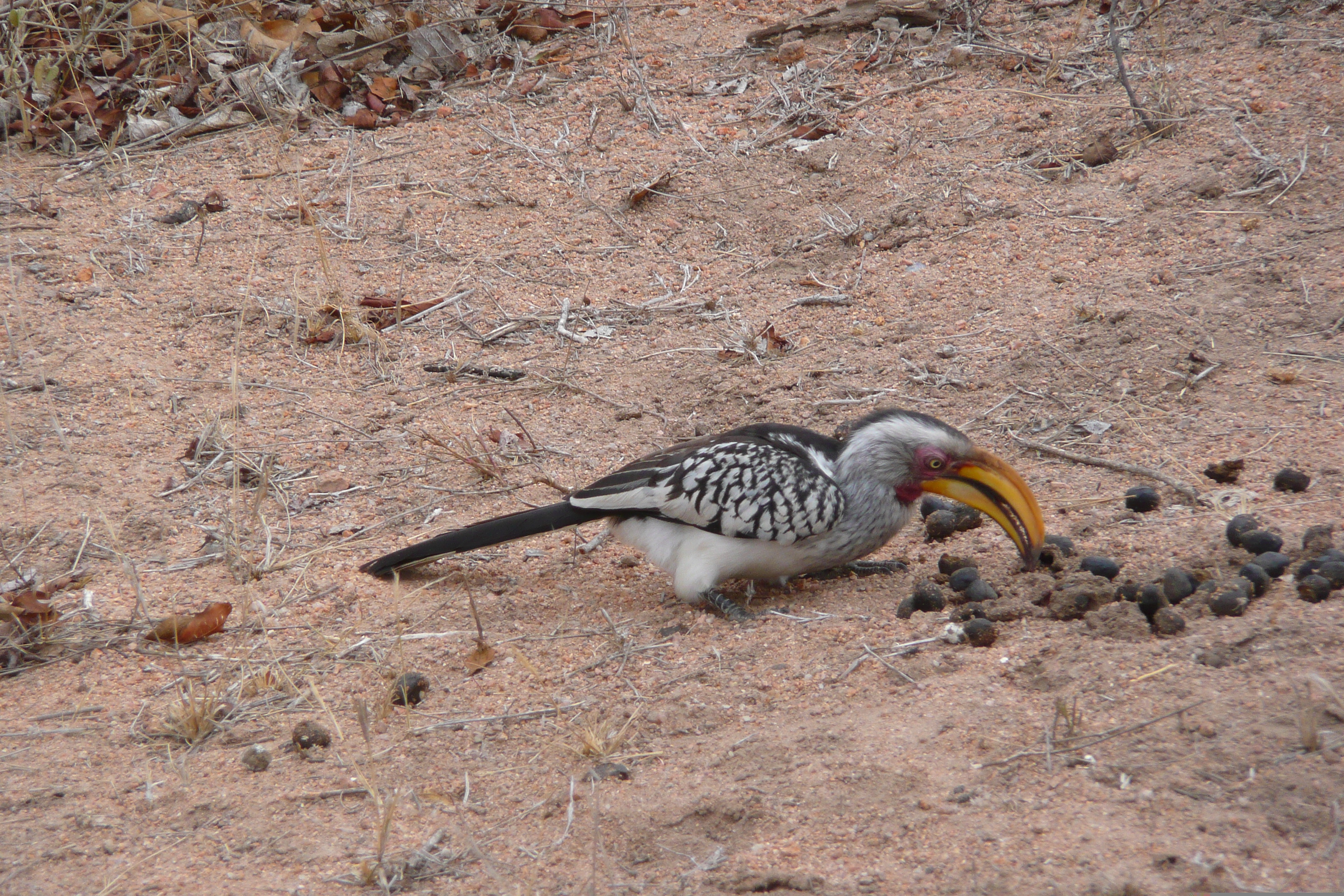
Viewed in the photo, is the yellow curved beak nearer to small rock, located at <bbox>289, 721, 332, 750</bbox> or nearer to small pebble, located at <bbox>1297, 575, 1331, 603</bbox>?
small pebble, located at <bbox>1297, 575, 1331, 603</bbox>

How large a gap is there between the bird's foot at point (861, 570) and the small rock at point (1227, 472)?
1.00 metres

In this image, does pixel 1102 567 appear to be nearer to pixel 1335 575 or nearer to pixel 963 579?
pixel 963 579

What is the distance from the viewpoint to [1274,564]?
2.87 meters

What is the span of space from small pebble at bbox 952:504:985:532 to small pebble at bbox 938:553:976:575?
0.28 m

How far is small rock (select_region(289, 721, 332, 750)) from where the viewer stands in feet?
9.57

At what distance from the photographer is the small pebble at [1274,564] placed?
2.86 m

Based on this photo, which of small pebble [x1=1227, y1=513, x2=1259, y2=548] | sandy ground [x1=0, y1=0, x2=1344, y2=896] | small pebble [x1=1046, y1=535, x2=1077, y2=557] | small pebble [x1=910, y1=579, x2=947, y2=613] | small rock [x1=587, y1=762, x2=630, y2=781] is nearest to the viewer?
sandy ground [x1=0, y1=0, x2=1344, y2=896]

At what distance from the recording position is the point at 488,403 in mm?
4680

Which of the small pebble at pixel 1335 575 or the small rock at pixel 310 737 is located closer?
the small pebble at pixel 1335 575

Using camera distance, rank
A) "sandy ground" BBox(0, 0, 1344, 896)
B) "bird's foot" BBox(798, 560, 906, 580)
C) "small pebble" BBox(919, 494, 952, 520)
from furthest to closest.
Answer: "small pebble" BBox(919, 494, 952, 520) < "bird's foot" BBox(798, 560, 906, 580) < "sandy ground" BBox(0, 0, 1344, 896)

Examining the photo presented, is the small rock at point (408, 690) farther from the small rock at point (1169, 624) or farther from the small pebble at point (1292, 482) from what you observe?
the small pebble at point (1292, 482)

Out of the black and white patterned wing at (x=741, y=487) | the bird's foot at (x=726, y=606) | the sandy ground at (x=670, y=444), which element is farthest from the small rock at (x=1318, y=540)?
the bird's foot at (x=726, y=606)

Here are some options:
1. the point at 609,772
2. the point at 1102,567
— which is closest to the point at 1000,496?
the point at 1102,567

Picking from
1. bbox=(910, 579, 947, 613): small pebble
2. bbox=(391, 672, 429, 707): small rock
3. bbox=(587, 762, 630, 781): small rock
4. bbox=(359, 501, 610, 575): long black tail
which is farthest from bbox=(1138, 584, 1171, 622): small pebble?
bbox=(391, 672, 429, 707): small rock
